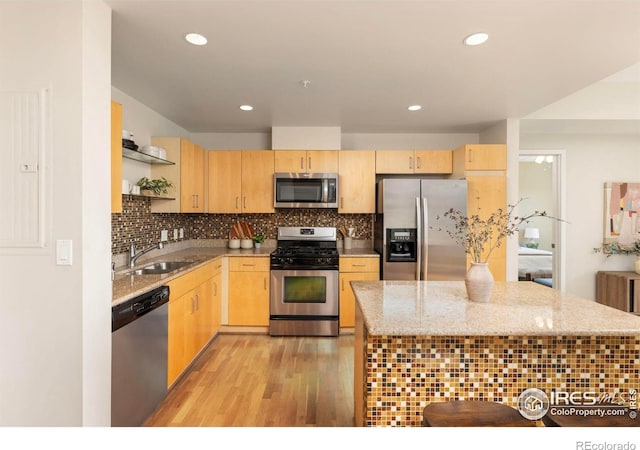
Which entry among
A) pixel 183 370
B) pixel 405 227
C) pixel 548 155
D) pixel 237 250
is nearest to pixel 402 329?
pixel 183 370

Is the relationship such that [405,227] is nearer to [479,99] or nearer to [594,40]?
[479,99]

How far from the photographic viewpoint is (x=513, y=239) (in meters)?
4.05

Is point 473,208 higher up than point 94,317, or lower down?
higher up

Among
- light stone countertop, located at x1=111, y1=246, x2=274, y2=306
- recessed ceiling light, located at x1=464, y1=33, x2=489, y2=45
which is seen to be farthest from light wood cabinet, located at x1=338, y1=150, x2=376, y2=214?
recessed ceiling light, located at x1=464, y1=33, x2=489, y2=45

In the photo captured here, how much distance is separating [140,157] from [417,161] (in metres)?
3.03

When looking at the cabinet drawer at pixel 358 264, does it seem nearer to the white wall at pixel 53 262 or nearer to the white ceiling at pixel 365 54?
the white ceiling at pixel 365 54

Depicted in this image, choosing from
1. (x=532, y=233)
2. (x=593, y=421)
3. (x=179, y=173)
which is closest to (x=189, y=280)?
(x=179, y=173)

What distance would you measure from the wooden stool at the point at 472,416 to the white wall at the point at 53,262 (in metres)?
1.53

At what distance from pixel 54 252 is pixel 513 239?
4.15 metres

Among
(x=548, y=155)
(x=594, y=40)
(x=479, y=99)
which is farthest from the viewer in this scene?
(x=548, y=155)

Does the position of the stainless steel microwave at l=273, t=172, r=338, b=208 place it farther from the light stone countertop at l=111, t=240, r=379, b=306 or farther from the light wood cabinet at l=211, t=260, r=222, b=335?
the light wood cabinet at l=211, t=260, r=222, b=335

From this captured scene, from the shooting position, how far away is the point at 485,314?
1.62 meters

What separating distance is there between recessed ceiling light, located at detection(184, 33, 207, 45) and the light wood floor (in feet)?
7.82
